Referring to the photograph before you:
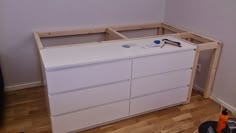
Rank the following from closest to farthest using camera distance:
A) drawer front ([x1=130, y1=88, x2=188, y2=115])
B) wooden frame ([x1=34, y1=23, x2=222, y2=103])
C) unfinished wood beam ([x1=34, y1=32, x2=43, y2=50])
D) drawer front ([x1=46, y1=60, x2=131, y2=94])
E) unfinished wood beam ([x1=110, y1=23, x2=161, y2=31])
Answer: drawer front ([x1=46, y1=60, x2=131, y2=94]) < unfinished wood beam ([x1=34, y1=32, x2=43, y2=50]) < drawer front ([x1=130, y1=88, x2=188, y2=115]) < wooden frame ([x1=34, y1=23, x2=222, y2=103]) < unfinished wood beam ([x1=110, y1=23, x2=161, y2=31])

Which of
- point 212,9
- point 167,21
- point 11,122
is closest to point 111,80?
point 11,122

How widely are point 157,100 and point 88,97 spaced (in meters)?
0.75

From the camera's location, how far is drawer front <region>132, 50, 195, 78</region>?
189 cm

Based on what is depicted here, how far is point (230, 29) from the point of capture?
212 centimetres

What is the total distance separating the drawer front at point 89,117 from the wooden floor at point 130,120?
3.3 inches

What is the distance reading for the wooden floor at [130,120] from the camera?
1.95 m

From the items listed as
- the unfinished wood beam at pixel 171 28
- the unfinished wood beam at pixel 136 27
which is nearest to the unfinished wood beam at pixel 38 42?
the unfinished wood beam at pixel 136 27

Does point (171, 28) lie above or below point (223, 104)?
above

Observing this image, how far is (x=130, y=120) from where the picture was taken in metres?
2.09

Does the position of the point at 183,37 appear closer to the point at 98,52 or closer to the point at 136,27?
the point at 136,27

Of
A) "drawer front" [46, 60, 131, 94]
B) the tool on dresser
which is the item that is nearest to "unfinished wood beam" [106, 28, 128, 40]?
the tool on dresser

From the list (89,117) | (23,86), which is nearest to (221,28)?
(89,117)

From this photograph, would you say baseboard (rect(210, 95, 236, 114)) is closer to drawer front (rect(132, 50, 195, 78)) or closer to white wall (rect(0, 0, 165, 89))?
drawer front (rect(132, 50, 195, 78))

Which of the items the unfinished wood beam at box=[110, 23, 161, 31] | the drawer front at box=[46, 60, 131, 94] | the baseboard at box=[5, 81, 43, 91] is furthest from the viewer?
the unfinished wood beam at box=[110, 23, 161, 31]
